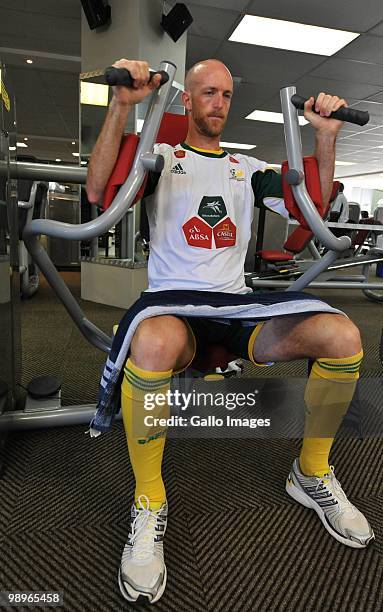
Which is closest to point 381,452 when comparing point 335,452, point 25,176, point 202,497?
point 335,452

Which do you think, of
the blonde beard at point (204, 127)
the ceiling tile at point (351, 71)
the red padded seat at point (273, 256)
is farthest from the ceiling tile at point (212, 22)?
the blonde beard at point (204, 127)

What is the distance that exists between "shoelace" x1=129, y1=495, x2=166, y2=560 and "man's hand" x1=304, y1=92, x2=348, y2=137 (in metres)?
1.03

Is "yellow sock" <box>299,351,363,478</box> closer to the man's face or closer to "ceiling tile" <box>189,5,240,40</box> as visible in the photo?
the man's face

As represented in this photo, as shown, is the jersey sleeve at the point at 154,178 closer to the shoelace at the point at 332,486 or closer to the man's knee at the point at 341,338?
the man's knee at the point at 341,338

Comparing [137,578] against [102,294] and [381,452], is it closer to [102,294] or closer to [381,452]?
[381,452]

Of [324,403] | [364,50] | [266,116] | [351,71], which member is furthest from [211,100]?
[266,116]

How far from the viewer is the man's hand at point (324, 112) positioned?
1032mm

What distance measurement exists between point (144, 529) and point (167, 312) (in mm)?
483

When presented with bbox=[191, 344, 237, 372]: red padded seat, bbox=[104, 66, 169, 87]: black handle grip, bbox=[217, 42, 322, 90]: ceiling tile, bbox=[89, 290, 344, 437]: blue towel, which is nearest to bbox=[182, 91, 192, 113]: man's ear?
bbox=[104, 66, 169, 87]: black handle grip

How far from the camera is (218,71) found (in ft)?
3.78

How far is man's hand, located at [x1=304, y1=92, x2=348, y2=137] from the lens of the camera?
103 centimetres

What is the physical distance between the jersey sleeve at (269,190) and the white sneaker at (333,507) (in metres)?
0.74

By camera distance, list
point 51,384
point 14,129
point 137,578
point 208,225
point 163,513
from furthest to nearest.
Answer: point 51,384
point 14,129
point 208,225
point 163,513
point 137,578

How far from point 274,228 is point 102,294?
2.20m
